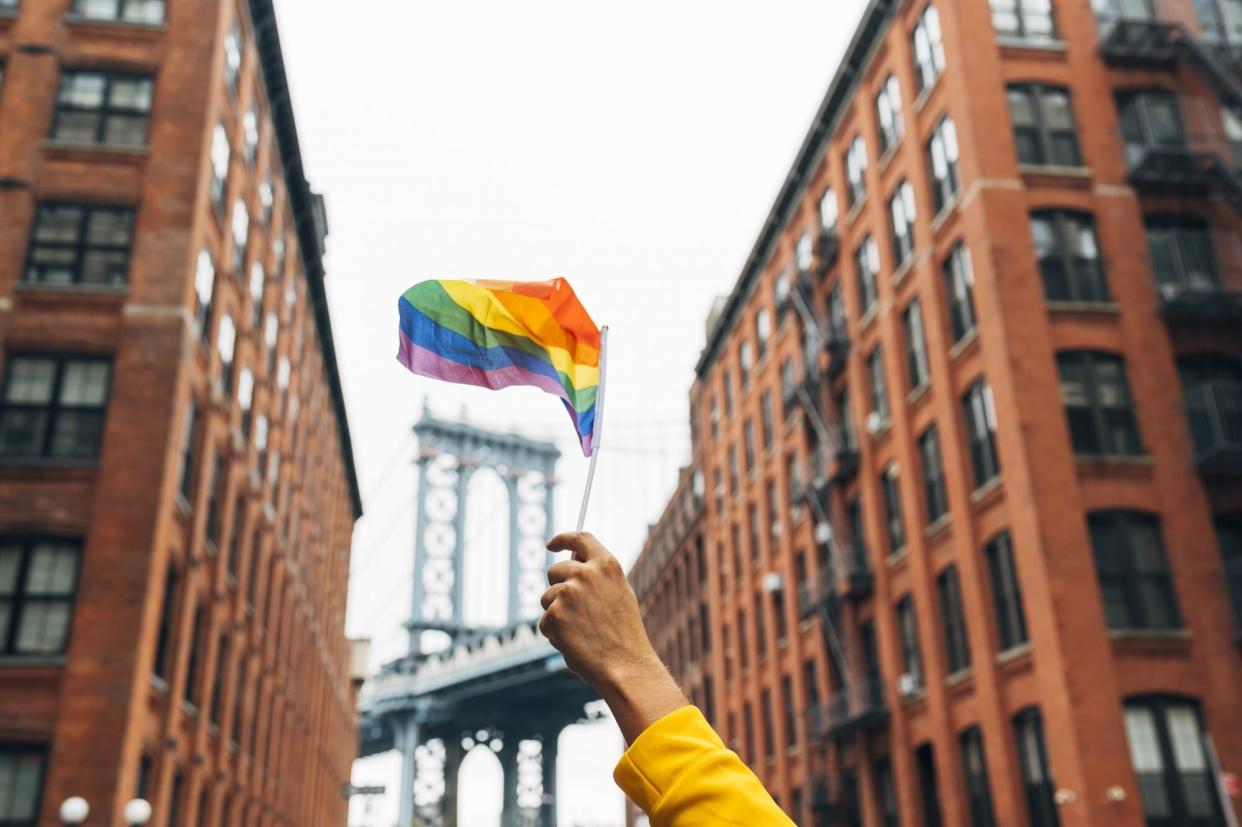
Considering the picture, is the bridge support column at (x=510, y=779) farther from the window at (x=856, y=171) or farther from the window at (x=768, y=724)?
the window at (x=856, y=171)

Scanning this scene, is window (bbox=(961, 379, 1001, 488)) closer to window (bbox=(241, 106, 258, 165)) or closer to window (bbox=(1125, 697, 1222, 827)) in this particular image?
window (bbox=(1125, 697, 1222, 827))

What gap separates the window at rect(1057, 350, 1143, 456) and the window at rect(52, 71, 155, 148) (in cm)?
2390

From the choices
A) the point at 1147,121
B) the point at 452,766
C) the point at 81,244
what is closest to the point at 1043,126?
the point at 1147,121

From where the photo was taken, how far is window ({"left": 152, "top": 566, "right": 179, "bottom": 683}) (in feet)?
93.2

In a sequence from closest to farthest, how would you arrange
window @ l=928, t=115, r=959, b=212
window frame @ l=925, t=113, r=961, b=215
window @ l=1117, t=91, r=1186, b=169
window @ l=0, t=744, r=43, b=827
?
window @ l=0, t=744, r=43, b=827 < window @ l=1117, t=91, r=1186, b=169 < window frame @ l=925, t=113, r=961, b=215 < window @ l=928, t=115, r=959, b=212

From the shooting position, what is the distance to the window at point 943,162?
34.5 meters

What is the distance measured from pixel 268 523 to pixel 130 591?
16.0m

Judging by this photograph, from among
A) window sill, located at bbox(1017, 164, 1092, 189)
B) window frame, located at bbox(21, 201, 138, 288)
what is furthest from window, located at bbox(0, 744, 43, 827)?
window sill, located at bbox(1017, 164, 1092, 189)

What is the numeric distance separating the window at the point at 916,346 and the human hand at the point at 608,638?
3369cm

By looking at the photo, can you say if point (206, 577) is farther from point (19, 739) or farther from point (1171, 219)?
point (1171, 219)

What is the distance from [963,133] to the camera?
33625mm

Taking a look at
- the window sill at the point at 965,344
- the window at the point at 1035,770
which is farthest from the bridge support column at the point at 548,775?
the window at the point at 1035,770

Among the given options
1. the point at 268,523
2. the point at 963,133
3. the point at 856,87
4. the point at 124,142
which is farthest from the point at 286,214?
the point at 963,133

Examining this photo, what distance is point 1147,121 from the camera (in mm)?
33031
